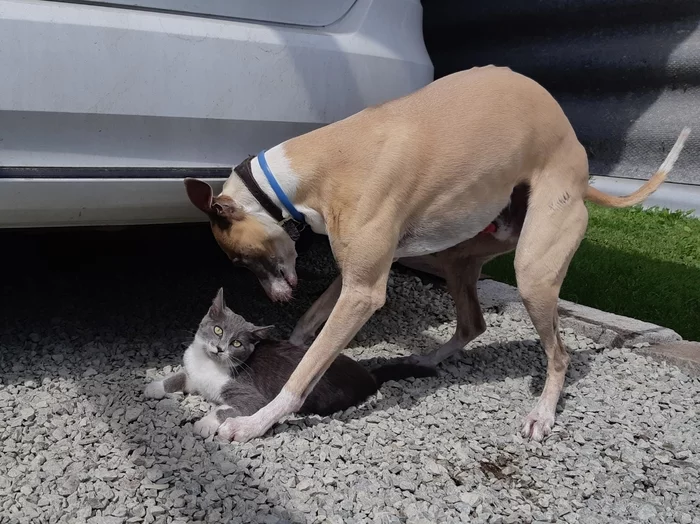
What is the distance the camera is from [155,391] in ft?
9.27

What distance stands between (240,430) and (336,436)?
1.11 feet

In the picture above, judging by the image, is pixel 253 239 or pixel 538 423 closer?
pixel 538 423

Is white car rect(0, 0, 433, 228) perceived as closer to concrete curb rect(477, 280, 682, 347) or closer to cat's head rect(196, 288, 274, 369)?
cat's head rect(196, 288, 274, 369)

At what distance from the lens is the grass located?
405 cm

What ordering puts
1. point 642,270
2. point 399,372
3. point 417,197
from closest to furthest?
point 417,197 < point 399,372 < point 642,270

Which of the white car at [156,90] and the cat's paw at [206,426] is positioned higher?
the white car at [156,90]

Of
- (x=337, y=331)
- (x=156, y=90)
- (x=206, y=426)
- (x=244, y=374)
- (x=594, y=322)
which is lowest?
(x=594, y=322)

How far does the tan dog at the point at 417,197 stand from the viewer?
2707mm

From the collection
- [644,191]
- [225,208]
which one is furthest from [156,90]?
[644,191]

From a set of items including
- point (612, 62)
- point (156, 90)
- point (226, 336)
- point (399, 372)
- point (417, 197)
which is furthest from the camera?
point (612, 62)

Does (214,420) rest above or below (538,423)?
above

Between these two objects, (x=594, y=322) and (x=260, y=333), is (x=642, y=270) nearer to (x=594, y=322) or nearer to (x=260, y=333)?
(x=594, y=322)

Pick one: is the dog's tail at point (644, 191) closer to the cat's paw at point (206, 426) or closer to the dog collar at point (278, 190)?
the dog collar at point (278, 190)

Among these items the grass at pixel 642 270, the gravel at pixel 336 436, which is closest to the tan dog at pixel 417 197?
the gravel at pixel 336 436
